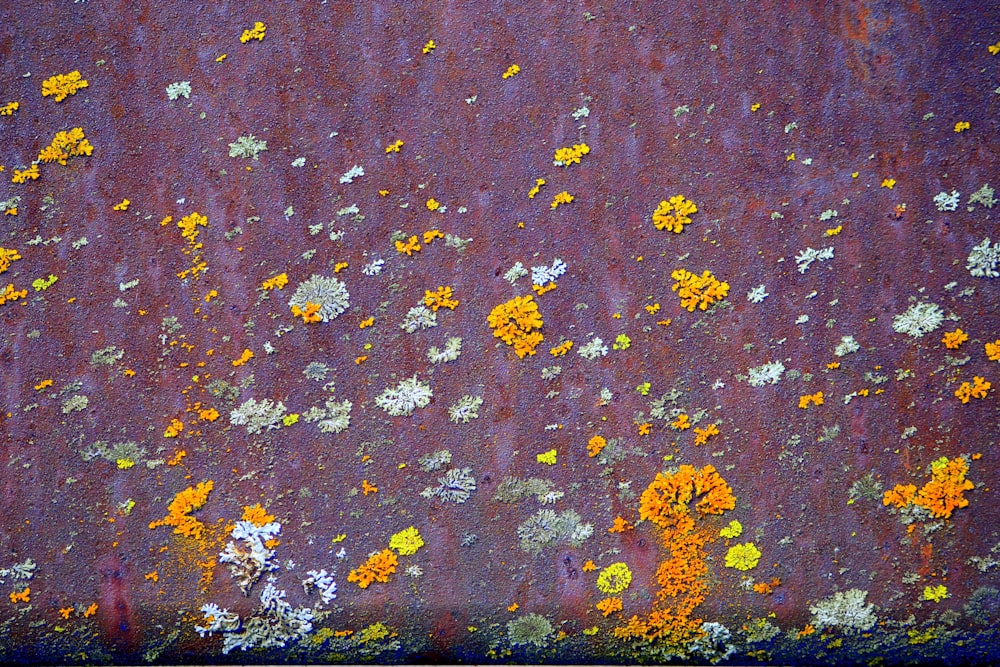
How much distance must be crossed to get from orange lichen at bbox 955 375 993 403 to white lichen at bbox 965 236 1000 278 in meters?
0.25

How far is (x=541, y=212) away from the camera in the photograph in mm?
1764

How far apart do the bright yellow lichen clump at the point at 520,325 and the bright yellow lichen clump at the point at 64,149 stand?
1.13m

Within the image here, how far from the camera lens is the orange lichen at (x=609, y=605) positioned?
1.71 metres

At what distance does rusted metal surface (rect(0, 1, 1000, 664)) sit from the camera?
5.53 feet

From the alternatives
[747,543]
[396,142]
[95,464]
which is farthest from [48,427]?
[747,543]

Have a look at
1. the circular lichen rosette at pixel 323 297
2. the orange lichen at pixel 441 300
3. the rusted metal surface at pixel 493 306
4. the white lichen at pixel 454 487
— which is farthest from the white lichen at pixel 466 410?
the circular lichen rosette at pixel 323 297

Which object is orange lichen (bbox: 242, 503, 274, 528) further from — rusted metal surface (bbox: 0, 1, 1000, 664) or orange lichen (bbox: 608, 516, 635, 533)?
orange lichen (bbox: 608, 516, 635, 533)

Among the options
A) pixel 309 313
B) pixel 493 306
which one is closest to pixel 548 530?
pixel 493 306

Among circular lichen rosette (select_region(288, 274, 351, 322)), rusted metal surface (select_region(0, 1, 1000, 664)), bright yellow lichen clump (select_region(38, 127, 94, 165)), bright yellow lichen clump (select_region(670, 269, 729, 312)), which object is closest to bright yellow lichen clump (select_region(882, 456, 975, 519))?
rusted metal surface (select_region(0, 1, 1000, 664))

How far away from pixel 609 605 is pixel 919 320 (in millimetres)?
1017

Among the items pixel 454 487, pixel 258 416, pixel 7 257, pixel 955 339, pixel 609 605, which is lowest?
pixel 609 605

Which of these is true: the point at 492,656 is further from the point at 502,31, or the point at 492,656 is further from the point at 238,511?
the point at 502,31

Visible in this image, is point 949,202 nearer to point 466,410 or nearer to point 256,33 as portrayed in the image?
point 466,410

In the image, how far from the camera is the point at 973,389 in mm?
1660
